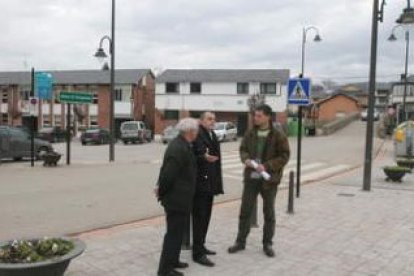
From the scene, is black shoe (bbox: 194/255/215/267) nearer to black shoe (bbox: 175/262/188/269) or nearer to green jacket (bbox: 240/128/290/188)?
black shoe (bbox: 175/262/188/269)

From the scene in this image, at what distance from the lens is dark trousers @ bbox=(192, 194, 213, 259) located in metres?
6.66

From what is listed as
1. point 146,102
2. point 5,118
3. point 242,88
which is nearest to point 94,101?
point 146,102

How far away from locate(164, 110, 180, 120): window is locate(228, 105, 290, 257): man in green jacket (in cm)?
5463

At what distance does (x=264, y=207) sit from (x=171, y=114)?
55086 mm

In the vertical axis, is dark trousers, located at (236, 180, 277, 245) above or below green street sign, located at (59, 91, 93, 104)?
below

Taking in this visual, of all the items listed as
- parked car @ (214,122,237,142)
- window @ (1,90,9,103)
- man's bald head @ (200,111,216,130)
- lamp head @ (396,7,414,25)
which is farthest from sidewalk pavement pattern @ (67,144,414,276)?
window @ (1,90,9,103)

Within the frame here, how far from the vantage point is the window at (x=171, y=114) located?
6181cm

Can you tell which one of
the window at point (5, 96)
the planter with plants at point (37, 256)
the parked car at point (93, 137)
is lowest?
the parked car at point (93, 137)

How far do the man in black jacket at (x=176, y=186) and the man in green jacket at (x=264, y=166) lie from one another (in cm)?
126

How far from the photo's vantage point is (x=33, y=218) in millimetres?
9711

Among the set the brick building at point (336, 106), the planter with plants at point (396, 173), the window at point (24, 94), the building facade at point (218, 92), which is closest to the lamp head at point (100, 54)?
the planter with plants at point (396, 173)

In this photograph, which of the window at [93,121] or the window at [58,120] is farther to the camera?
the window at [58,120]

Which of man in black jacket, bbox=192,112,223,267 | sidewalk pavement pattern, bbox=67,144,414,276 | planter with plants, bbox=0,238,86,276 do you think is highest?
man in black jacket, bbox=192,112,223,267

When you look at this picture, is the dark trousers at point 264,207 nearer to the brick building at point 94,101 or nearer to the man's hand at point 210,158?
the man's hand at point 210,158
